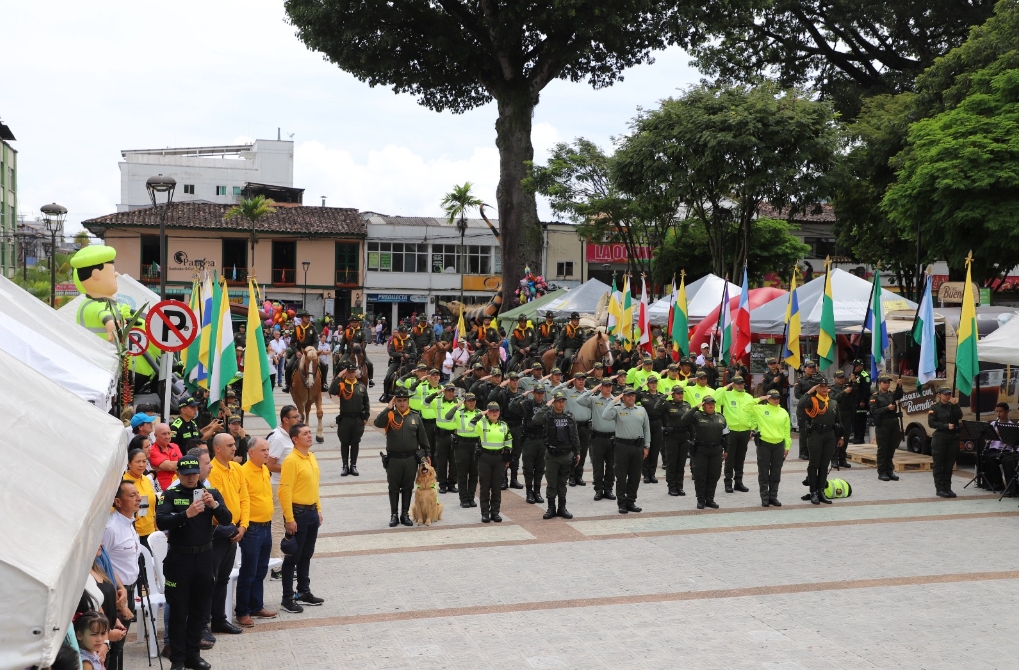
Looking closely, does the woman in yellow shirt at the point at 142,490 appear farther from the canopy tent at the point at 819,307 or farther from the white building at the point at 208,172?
the white building at the point at 208,172

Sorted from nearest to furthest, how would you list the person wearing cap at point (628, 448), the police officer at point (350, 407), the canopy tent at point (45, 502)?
the canopy tent at point (45, 502) < the person wearing cap at point (628, 448) < the police officer at point (350, 407)

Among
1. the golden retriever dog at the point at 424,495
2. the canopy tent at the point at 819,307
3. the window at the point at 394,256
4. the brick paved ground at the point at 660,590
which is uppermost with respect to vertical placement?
the window at the point at 394,256

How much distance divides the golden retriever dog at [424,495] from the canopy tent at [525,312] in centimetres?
1770

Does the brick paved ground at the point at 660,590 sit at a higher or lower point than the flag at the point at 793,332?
lower

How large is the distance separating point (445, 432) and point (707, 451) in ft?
12.3

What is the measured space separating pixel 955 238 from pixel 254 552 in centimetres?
2440

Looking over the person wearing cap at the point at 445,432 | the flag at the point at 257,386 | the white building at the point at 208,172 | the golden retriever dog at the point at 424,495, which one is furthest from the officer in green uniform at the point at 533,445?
the white building at the point at 208,172

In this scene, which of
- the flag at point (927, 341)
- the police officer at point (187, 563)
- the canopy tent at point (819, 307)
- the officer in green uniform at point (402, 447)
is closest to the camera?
the police officer at point (187, 563)

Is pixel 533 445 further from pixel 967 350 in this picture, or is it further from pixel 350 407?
pixel 967 350

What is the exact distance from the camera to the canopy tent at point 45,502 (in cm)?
307

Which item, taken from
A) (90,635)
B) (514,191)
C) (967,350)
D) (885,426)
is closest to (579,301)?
(514,191)

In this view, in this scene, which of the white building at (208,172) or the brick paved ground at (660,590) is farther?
the white building at (208,172)

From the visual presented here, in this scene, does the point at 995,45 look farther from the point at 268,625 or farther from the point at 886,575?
the point at 268,625

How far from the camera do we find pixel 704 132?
3052cm
